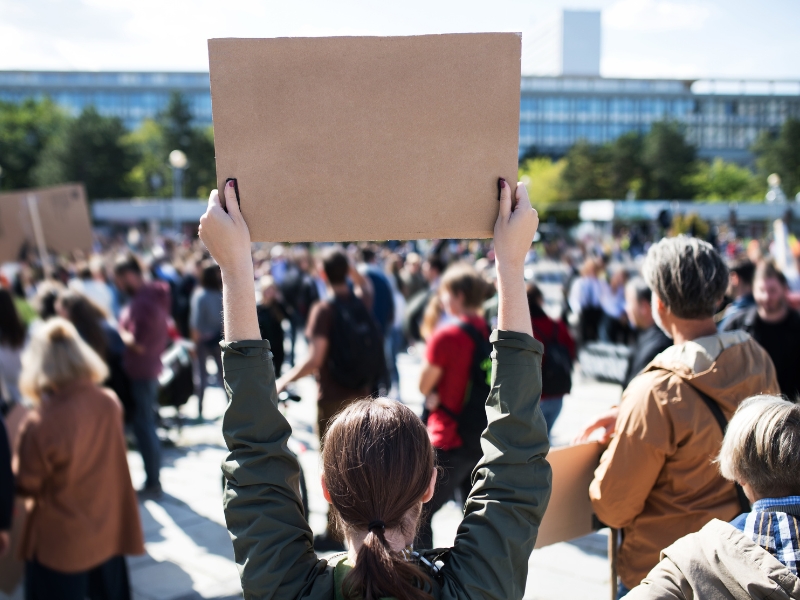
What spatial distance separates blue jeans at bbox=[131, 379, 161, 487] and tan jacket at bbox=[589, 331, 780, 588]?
182 inches

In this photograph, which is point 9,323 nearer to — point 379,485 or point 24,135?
point 379,485

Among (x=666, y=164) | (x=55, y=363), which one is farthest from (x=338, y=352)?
(x=666, y=164)

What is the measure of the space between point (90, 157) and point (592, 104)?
72.5 m

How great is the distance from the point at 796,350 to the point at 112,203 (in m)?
66.0

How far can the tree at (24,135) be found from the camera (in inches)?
2363

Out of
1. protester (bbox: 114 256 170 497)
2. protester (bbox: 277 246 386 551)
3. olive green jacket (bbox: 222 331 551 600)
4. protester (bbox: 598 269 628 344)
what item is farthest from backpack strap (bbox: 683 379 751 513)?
protester (bbox: 598 269 628 344)

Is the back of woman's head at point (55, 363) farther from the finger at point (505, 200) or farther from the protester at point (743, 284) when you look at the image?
the protester at point (743, 284)

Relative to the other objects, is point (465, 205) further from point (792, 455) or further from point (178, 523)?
point (178, 523)

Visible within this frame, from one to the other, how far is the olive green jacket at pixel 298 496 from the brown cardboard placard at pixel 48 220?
783 cm

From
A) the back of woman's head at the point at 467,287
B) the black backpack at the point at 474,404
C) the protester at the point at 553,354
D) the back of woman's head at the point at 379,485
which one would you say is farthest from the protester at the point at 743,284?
the back of woman's head at the point at 379,485

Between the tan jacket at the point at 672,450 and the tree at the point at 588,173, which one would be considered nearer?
the tan jacket at the point at 672,450

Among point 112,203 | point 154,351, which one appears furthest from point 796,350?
point 112,203

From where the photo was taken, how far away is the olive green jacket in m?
1.34

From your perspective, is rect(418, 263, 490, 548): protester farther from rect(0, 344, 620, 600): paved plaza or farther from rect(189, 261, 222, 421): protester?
rect(189, 261, 222, 421): protester
